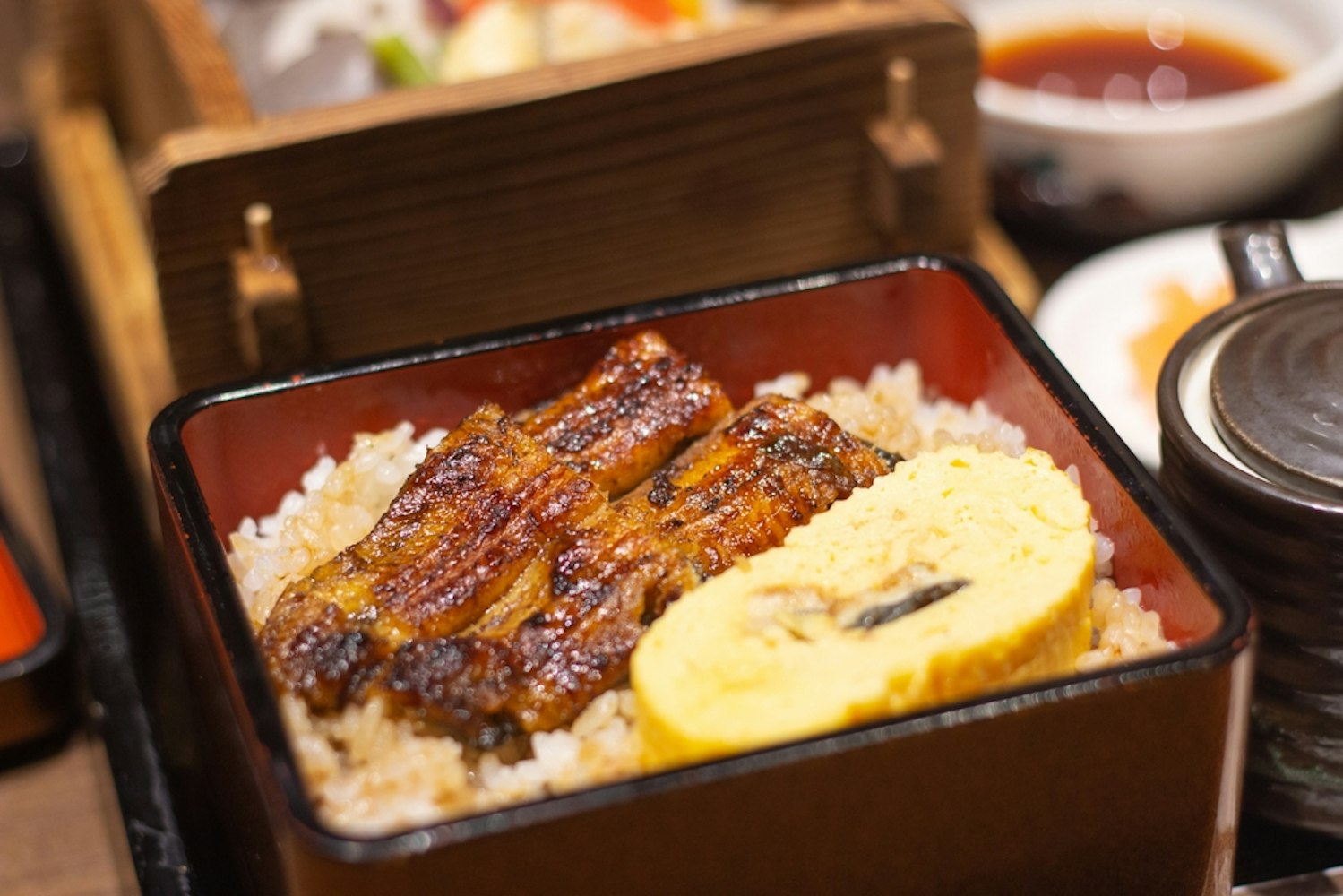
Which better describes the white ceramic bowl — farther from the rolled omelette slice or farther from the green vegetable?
the rolled omelette slice

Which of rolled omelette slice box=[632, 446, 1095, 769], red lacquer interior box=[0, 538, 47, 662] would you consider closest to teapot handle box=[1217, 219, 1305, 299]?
rolled omelette slice box=[632, 446, 1095, 769]

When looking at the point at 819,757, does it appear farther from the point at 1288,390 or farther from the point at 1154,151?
the point at 1154,151

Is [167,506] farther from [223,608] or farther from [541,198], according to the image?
[541,198]

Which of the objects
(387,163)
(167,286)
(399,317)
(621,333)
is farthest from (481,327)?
(621,333)

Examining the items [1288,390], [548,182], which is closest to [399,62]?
[548,182]

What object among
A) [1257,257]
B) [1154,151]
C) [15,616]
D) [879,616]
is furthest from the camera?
[1154,151]

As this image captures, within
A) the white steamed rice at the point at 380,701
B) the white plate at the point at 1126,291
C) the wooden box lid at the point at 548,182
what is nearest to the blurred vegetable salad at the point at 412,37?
the wooden box lid at the point at 548,182

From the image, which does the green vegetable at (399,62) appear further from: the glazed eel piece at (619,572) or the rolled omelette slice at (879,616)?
the rolled omelette slice at (879,616)
